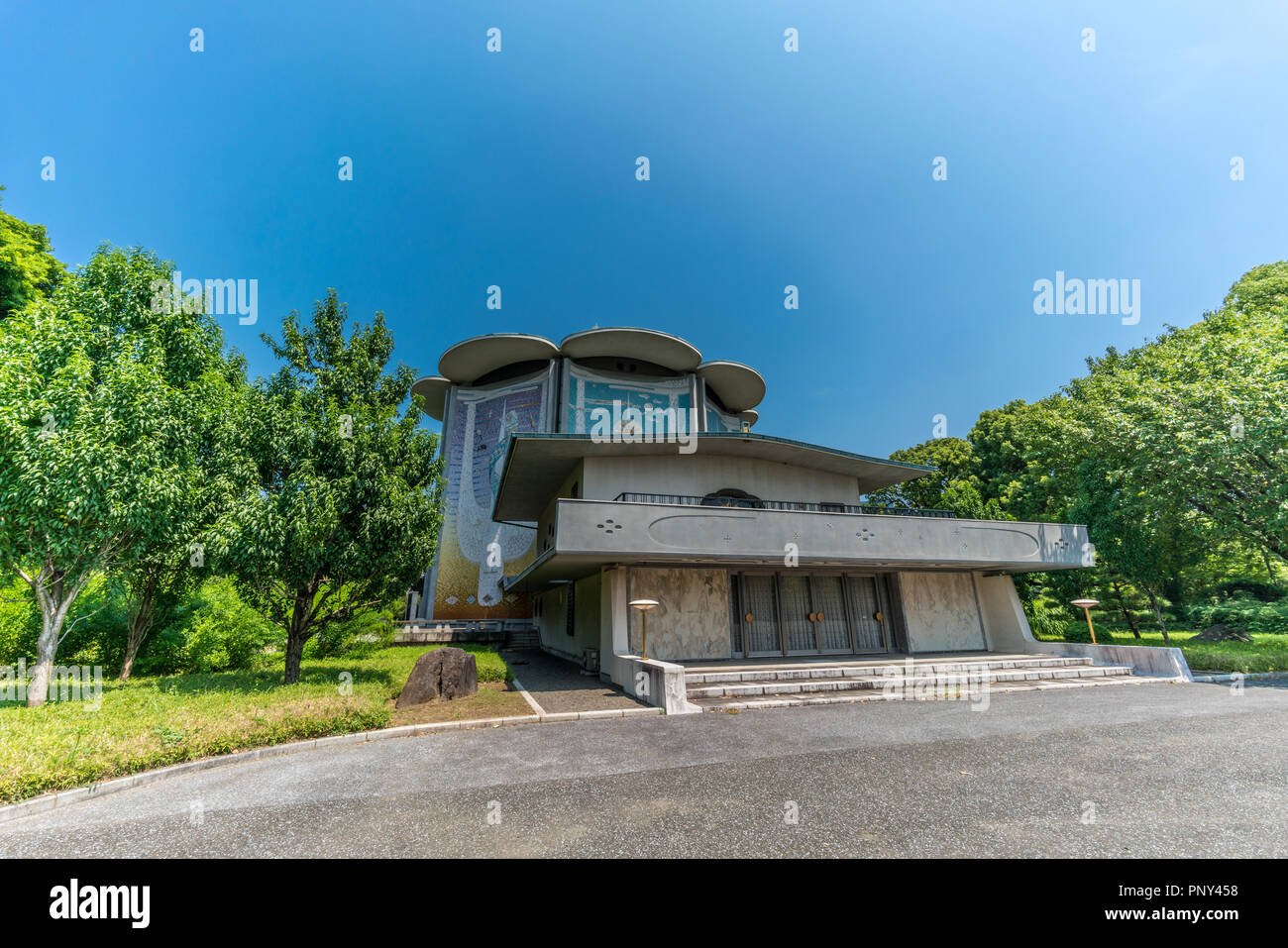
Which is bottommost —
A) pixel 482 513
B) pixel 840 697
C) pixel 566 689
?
pixel 566 689

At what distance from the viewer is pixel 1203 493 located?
19.3 metres

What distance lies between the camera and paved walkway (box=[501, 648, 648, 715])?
36.7 ft

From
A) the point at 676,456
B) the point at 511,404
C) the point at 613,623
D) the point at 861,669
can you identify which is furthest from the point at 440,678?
the point at 511,404

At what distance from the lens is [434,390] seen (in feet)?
130

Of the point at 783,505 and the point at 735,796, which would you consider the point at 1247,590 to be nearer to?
the point at 783,505

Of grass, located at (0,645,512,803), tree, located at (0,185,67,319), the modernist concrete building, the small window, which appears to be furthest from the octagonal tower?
grass, located at (0,645,512,803)

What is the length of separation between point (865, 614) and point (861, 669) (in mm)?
4440

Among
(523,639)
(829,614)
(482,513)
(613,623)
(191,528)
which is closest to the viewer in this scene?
(191,528)

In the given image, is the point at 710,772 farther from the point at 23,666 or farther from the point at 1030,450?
the point at 1030,450

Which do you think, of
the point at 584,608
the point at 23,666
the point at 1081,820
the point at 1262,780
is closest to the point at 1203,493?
the point at 1262,780

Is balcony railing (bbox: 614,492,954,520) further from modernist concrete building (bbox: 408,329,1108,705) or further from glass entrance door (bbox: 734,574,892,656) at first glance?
glass entrance door (bbox: 734,574,892,656)

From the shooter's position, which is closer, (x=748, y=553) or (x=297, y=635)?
(x=297, y=635)
